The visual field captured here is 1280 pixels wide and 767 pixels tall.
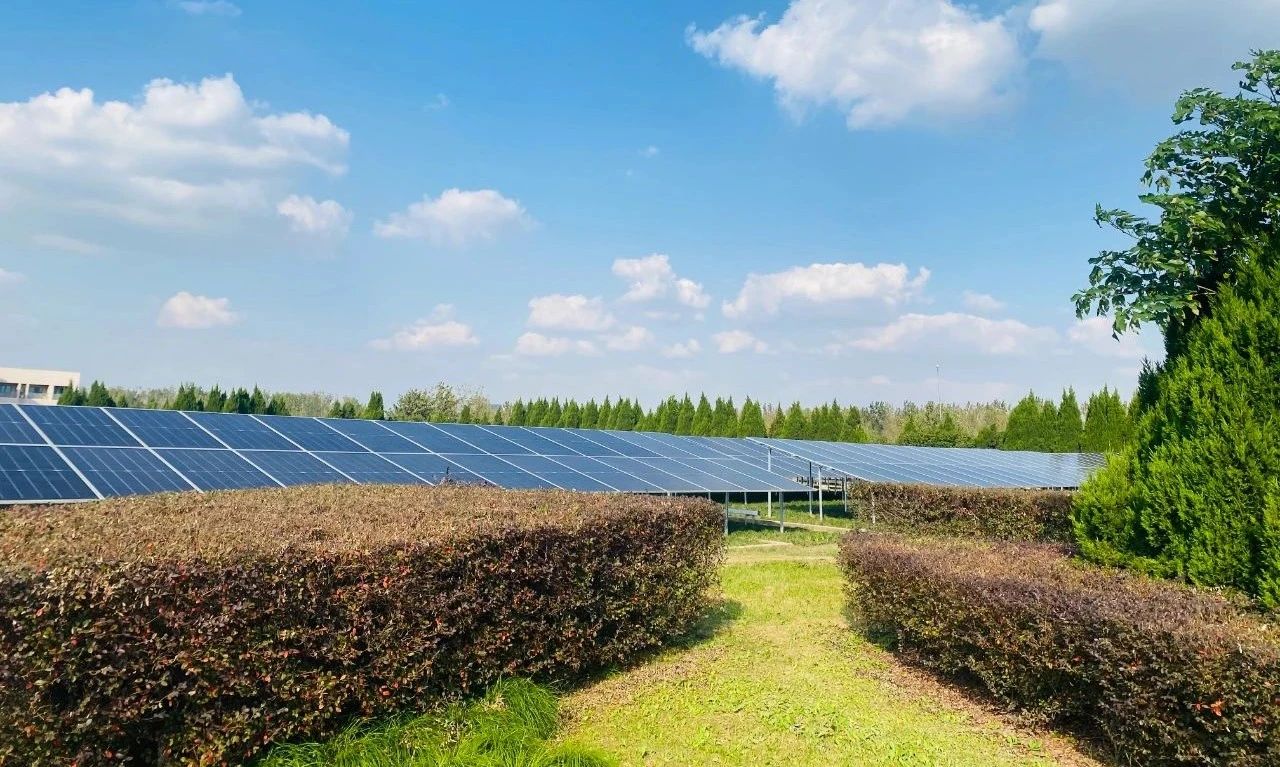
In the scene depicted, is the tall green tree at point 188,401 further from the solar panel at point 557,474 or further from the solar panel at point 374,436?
the solar panel at point 557,474

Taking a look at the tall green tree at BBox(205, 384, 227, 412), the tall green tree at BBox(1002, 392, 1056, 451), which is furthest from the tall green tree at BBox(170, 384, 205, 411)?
the tall green tree at BBox(1002, 392, 1056, 451)

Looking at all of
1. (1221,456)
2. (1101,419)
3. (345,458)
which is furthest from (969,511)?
(1101,419)

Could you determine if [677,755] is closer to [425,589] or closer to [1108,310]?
[425,589]

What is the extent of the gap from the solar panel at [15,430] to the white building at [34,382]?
237 feet

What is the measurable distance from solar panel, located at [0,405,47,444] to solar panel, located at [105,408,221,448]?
58.6 inches

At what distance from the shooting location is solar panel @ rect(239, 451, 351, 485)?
12.0 metres

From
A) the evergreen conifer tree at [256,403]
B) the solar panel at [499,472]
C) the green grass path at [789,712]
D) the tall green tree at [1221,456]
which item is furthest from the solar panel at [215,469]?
the evergreen conifer tree at [256,403]

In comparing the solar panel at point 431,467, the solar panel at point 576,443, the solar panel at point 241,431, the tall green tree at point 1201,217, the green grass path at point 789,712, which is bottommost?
the green grass path at point 789,712

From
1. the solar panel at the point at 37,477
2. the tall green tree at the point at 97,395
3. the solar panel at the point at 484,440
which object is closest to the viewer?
the solar panel at the point at 37,477

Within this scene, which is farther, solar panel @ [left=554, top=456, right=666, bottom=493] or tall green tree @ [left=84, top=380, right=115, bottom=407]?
tall green tree @ [left=84, top=380, right=115, bottom=407]

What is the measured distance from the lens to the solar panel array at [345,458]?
1069 cm

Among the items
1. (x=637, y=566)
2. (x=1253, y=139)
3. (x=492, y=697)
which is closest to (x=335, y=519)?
(x=492, y=697)

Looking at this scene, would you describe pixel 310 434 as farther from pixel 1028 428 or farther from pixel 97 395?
pixel 1028 428

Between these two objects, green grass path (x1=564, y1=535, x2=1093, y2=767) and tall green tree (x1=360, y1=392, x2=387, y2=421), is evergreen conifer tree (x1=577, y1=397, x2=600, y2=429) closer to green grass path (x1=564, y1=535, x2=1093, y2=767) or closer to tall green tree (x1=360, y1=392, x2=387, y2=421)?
tall green tree (x1=360, y1=392, x2=387, y2=421)
